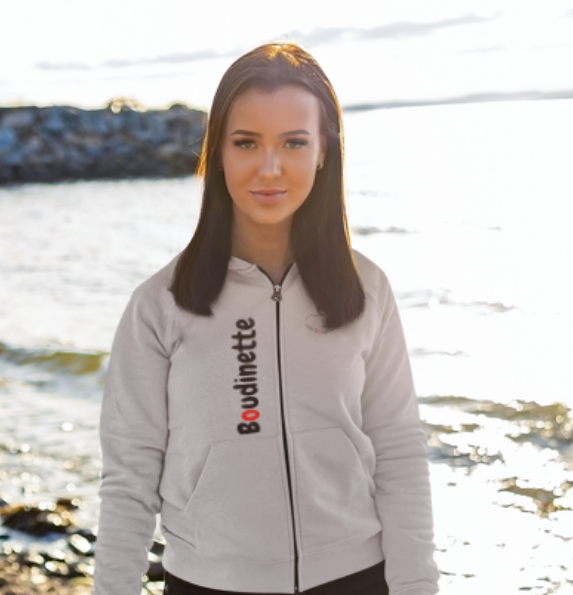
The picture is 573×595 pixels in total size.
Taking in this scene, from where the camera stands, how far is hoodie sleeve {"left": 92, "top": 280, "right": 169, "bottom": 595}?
179 cm

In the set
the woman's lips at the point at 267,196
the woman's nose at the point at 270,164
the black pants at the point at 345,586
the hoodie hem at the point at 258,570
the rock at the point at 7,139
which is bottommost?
the black pants at the point at 345,586

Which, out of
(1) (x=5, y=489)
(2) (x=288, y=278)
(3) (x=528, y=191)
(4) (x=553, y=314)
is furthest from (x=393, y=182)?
(2) (x=288, y=278)

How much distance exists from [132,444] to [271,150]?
0.69m

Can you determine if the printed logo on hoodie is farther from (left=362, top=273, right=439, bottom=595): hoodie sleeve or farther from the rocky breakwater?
the rocky breakwater

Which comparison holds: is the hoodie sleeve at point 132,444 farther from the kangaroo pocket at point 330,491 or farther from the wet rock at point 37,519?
the wet rock at point 37,519

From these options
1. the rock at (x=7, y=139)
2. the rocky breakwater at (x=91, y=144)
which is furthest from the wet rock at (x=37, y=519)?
the rock at (x=7, y=139)

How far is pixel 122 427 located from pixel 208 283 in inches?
14.1

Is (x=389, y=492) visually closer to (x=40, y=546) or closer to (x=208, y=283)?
(x=208, y=283)

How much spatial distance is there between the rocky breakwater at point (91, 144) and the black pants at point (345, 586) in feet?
92.5

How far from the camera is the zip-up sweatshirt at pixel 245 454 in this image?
70.5 inches

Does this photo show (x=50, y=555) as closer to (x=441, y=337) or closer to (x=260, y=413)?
(x=260, y=413)

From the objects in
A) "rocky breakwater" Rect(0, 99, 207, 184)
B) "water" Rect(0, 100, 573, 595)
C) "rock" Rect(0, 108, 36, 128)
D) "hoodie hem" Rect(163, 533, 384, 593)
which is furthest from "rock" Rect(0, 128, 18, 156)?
"hoodie hem" Rect(163, 533, 384, 593)

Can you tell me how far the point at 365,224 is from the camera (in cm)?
2142

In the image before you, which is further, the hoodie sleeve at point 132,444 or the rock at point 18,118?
the rock at point 18,118
